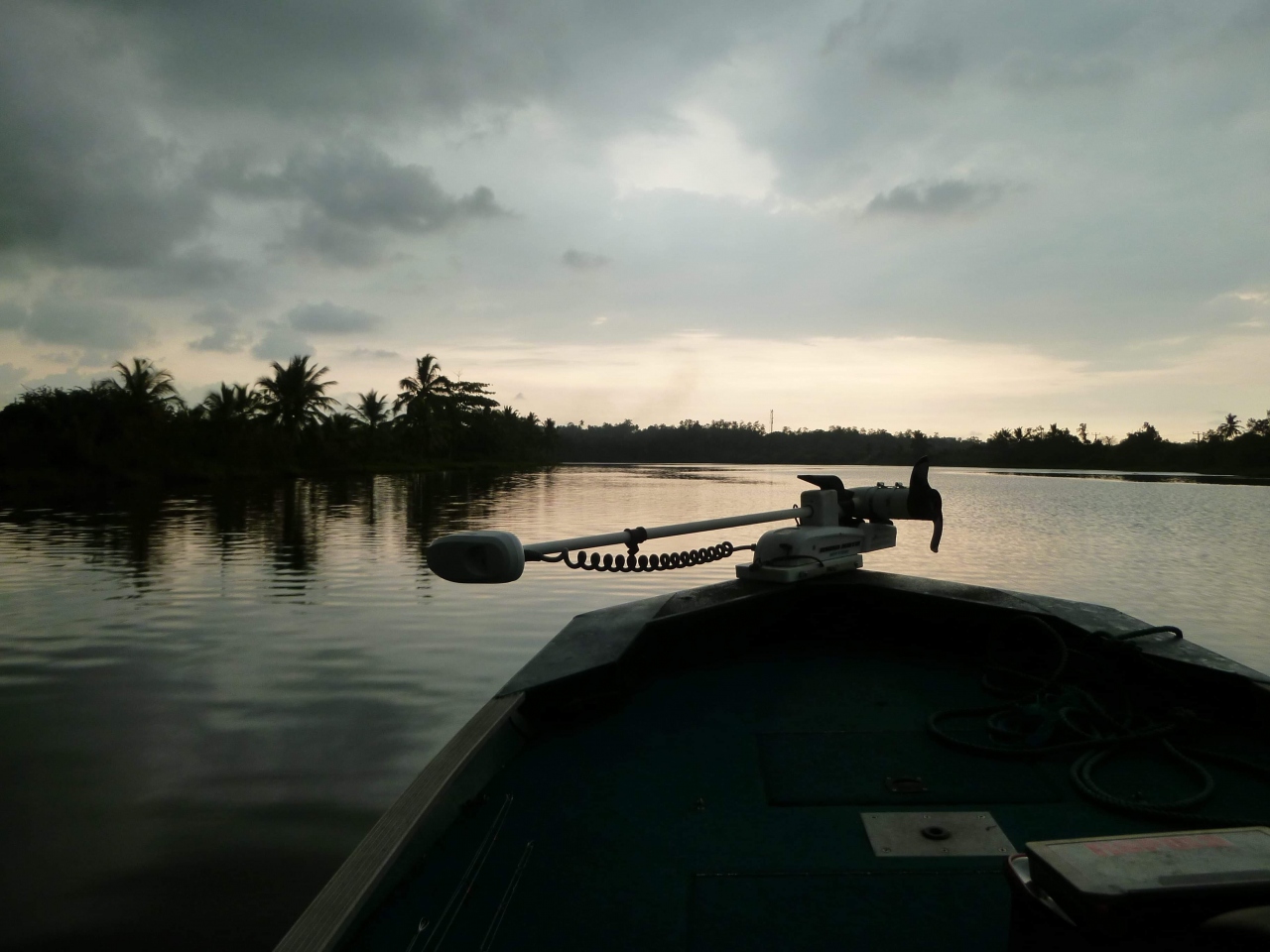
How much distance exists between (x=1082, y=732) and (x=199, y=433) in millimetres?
39407

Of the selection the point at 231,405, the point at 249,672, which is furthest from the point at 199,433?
the point at 249,672

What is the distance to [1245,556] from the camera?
1550cm

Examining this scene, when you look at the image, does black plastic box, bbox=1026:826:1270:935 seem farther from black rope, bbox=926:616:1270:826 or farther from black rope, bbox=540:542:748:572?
black rope, bbox=540:542:748:572

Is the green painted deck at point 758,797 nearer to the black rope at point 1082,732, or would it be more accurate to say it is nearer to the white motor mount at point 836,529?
the black rope at point 1082,732

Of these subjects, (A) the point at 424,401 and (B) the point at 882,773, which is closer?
(B) the point at 882,773

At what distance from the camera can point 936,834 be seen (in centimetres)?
208

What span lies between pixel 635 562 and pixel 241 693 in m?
4.29

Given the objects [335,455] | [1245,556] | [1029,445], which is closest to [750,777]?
[1245,556]

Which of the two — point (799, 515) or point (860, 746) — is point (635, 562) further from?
point (799, 515)

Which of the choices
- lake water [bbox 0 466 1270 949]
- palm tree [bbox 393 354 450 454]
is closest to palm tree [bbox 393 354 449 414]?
palm tree [bbox 393 354 450 454]

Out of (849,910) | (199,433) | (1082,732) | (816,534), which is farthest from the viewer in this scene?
(199,433)

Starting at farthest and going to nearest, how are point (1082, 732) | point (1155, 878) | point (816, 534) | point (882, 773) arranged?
point (816, 534)
point (1082, 732)
point (882, 773)
point (1155, 878)

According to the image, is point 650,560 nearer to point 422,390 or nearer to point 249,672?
point 249,672

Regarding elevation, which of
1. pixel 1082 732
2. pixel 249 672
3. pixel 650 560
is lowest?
pixel 249 672
